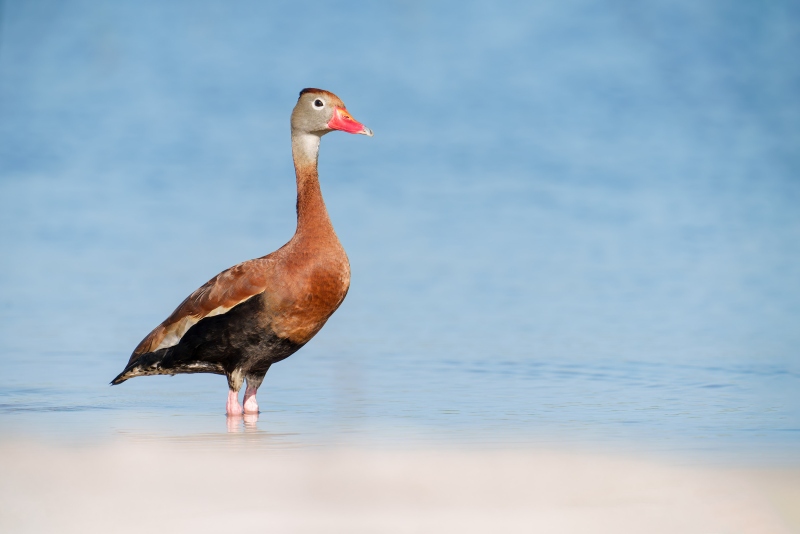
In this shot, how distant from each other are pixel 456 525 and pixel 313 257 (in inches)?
123

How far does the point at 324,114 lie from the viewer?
8.03 meters

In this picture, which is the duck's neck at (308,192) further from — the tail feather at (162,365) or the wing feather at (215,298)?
the tail feather at (162,365)

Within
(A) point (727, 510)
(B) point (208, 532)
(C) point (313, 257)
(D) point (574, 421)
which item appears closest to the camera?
(B) point (208, 532)

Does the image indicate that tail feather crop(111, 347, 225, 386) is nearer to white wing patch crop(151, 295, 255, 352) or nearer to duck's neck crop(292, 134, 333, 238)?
white wing patch crop(151, 295, 255, 352)

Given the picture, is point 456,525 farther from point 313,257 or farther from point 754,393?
point 754,393

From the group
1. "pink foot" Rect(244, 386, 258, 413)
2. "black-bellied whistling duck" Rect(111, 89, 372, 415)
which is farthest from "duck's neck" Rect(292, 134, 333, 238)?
"pink foot" Rect(244, 386, 258, 413)

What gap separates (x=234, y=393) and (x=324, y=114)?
74.8 inches

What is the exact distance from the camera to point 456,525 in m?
4.70

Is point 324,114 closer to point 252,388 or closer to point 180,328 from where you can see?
point 180,328

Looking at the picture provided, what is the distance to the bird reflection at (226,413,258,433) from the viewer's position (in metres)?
6.85

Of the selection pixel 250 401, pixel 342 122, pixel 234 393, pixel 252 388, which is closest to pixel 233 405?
pixel 234 393

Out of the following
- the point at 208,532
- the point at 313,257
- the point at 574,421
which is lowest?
the point at 208,532

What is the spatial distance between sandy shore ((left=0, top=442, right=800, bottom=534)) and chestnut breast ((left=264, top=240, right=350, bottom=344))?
1475 mm

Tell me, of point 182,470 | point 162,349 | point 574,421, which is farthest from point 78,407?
point 574,421
